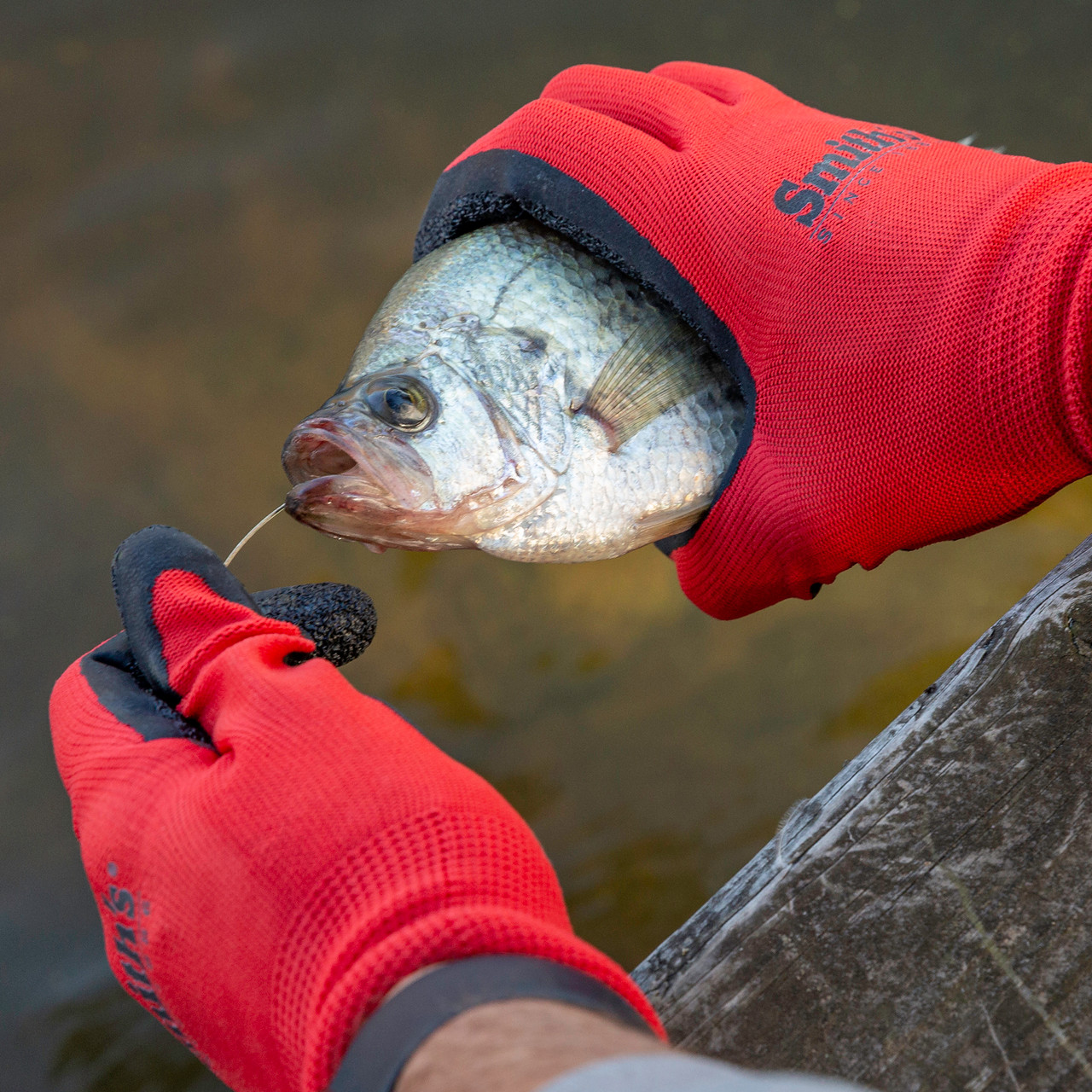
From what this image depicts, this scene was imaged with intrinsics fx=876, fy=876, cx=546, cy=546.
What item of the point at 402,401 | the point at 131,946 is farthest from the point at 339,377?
the point at 131,946

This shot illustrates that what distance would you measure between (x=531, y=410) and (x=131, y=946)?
81 cm

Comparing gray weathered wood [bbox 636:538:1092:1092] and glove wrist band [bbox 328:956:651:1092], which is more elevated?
glove wrist band [bbox 328:956:651:1092]

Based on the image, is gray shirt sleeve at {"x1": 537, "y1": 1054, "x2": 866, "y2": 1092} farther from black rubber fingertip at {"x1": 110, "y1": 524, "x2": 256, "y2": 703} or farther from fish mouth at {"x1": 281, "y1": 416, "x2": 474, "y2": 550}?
fish mouth at {"x1": 281, "y1": 416, "x2": 474, "y2": 550}

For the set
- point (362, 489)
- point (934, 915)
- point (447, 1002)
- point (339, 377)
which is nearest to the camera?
point (447, 1002)

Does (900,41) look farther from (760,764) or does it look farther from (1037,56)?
(760,764)

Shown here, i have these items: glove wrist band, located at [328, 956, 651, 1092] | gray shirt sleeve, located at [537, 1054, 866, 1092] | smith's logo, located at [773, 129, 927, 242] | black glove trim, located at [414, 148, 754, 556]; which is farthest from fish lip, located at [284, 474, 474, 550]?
gray shirt sleeve, located at [537, 1054, 866, 1092]

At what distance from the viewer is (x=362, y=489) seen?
46.5 inches

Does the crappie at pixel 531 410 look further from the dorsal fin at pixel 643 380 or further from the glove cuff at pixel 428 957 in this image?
the glove cuff at pixel 428 957

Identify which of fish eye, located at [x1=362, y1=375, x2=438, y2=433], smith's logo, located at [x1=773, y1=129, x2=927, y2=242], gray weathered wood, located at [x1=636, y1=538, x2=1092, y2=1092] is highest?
smith's logo, located at [x1=773, y1=129, x2=927, y2=242]

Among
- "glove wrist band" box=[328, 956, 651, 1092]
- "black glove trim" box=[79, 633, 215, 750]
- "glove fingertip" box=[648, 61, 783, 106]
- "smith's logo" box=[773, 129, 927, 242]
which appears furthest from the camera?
"glove fingertip" box=[648, 61, 783, 106]

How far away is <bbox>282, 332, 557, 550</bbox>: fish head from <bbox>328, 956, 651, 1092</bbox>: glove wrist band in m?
0.74

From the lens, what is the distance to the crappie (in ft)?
4.02

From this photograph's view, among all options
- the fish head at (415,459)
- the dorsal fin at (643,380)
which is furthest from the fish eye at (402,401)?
the dorsal fin at (643,380)

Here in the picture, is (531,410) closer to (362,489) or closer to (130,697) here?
(362,489)
